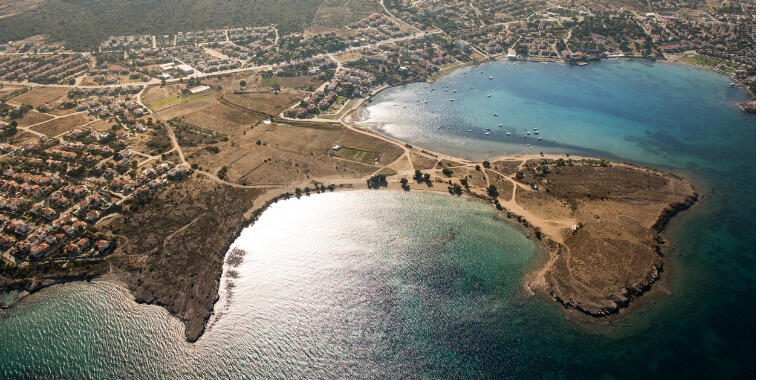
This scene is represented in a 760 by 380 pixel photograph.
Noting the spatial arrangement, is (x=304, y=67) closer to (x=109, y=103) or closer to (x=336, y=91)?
(x=336, y=91)

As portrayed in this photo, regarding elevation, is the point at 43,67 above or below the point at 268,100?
above

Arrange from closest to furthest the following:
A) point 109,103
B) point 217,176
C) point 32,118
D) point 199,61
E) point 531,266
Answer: point 531,266 < point 217,176 < point 32,118 < point 109,103 < point 199,61

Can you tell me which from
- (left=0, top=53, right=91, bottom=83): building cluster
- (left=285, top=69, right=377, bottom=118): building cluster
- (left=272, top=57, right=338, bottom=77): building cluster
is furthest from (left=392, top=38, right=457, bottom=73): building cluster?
(left=0, top=53, right=91, bottom=83): building cluster

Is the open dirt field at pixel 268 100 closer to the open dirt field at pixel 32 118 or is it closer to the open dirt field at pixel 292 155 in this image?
the open dirt field at pixel 292 155

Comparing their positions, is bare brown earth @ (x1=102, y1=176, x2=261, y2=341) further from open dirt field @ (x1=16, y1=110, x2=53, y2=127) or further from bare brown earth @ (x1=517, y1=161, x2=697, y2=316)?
open dirt field @ (x1=16, y1=110, x2=53, y2=127)

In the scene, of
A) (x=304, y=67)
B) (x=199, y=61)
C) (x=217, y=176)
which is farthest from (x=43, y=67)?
(x=217, y=176)

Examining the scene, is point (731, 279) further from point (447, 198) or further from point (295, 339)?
point (295, 339)

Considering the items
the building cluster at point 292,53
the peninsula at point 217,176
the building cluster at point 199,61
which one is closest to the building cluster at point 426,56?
the peninsula at point 217,176
